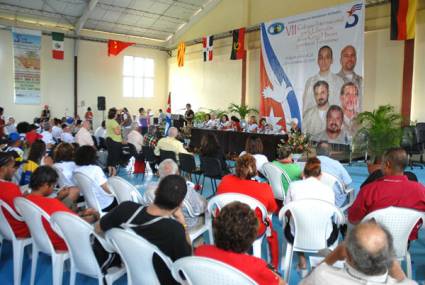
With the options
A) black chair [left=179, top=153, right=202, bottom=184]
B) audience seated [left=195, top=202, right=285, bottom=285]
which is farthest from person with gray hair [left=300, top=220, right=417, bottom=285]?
black chair [left=179, top=153, right=202, bottom=184]

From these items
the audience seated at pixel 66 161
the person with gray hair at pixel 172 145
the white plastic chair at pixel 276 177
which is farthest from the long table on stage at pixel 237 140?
the audience seated at pixel 66 161

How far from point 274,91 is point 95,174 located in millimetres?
9209

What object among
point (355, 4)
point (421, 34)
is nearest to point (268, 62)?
point (355, 4)

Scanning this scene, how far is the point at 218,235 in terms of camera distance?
1603 mm

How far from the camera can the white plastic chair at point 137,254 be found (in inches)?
69.6

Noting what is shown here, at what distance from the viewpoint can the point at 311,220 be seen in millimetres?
2627

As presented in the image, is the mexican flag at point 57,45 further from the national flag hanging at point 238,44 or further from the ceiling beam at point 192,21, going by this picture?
the national flag hanging at point 238,44

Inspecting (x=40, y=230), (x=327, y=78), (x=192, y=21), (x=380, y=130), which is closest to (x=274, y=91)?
(x=327, y=78)

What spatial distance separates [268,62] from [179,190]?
10.5m

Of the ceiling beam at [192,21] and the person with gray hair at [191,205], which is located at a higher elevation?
the ceiling beam at [192,21]

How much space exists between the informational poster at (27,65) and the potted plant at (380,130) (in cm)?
1191

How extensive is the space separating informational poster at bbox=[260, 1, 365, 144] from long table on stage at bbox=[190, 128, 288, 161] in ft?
5.61

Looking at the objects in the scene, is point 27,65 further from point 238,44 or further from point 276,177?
point 276,177

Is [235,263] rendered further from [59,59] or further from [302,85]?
[59,59]
